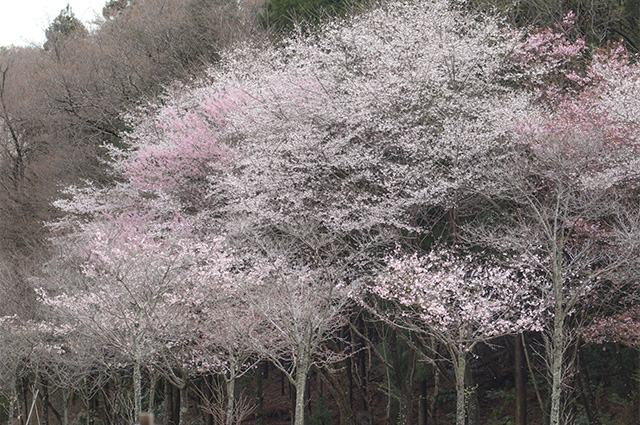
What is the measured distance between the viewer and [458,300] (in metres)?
12.4

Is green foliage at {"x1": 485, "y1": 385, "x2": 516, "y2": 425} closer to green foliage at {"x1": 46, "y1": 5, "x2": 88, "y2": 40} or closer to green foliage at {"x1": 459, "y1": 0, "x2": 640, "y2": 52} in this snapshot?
green foliage at {"x1": 459, "y1": 0, "x2": 640, "y2": 52}

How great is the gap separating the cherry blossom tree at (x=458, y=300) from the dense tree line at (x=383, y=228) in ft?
0.25

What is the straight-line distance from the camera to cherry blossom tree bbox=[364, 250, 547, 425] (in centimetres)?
1142

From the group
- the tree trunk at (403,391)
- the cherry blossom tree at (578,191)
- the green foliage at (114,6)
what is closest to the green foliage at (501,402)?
the tree trunk at (403,391)

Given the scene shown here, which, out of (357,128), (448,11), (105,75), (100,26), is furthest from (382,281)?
(100,26)

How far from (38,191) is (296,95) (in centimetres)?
1439

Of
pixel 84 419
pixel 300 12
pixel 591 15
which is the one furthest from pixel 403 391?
pixel 300 12

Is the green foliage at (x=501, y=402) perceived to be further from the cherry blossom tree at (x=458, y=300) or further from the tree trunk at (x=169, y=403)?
the tree trunk at (x=169, y=403)

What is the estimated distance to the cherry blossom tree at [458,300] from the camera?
37.5 ft

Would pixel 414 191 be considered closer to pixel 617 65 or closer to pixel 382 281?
pixel 382 281

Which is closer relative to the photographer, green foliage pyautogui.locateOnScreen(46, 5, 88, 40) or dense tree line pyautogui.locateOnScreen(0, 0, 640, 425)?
dense tree line pyautogui.locateOnScreen(0, 0, 640, 425)

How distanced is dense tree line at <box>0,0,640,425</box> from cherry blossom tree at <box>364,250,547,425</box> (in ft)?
0.25

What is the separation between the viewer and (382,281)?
1293 centimetres

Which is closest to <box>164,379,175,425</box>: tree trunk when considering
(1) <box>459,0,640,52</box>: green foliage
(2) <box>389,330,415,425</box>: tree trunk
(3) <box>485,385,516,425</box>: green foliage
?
(2) <box>389,330,415,425</box>: tree trunk
